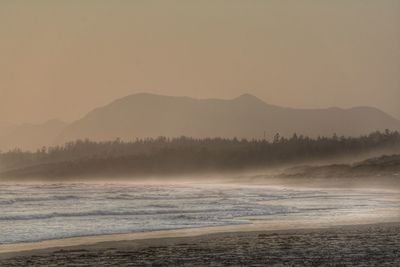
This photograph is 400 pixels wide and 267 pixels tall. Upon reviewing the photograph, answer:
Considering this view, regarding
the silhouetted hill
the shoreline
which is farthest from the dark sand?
the silhouetted hill

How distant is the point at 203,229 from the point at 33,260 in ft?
41.9

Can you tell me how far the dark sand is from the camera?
79.4 feet

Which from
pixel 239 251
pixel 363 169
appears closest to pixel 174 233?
pixel 239 251

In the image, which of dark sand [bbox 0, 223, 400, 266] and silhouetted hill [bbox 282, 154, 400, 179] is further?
silhouetted hill [bbox 282, 154, 400, 179]

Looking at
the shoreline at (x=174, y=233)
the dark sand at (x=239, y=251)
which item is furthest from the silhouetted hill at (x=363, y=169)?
the dark sand at (x=239, y=251)

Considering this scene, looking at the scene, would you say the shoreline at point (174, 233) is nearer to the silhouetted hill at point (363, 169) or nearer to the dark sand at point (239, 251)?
the dark sand at point (239, 251)

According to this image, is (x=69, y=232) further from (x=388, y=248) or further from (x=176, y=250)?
(x=388, y=248)

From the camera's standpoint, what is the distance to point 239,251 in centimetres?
2683

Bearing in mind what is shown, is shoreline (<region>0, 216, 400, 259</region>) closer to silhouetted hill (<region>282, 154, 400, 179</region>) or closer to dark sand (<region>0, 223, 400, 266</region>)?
dark sand (<region>0, 223, 400, 266</region>)

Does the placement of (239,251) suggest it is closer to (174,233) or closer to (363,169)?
(174,233)

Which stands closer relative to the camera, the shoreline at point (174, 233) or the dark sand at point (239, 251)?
the dark sand at point (239, 251)

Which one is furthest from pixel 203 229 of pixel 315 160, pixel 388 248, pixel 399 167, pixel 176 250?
pixel 315 160

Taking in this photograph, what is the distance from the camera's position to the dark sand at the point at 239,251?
24.2 meters

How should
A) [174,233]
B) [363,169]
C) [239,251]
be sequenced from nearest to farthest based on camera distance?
[239,251] → [174,233] → [363,169]
